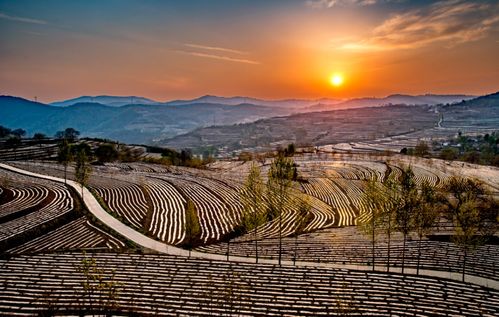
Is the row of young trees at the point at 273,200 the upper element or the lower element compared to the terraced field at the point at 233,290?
upper

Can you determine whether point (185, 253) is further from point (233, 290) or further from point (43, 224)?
point (43, 224)

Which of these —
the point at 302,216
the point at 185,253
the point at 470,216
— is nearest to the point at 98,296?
the point at 185,253

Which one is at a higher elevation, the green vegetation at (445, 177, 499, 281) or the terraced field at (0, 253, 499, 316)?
the green vegetation at (445, 177, 499, 281)

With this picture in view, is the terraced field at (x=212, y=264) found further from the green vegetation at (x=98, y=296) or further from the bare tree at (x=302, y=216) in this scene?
the bare tree at (x=302, y=216)

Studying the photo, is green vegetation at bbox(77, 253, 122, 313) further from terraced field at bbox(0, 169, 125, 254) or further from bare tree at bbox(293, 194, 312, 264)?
bare tree at bbox(293, 194, 312, 264)

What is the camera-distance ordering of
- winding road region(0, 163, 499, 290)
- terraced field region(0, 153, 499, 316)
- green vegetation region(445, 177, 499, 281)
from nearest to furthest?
terraced field region(0, 153, 499, 316) → winding road region(0, 163, 499, 290) → green vegetation region(445, 177, 499, 281)

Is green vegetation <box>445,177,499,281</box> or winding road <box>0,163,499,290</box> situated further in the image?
green vegetation <box>445,177,499,281</box>

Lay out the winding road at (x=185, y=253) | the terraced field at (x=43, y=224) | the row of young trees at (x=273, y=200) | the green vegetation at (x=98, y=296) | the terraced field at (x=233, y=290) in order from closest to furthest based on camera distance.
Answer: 1. the green vegetation at (x=98, y=296)
2. the terraced field at (x=233, y=290)
3. the winding road at (x=185, y=253)
4. the terraced field at (x=43, y=224)
5. the row of young trees at (x=273, y=200)

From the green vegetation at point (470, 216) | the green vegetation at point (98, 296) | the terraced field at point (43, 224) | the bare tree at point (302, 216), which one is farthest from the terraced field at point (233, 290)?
the bare tree at point (302, 216)

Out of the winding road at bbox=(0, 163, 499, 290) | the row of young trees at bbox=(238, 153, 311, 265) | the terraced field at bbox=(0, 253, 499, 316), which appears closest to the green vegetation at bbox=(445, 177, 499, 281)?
the winding road at bbox=(0, 163, 499, 290)

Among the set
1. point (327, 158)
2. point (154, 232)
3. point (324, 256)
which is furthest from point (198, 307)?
point (327, 158)

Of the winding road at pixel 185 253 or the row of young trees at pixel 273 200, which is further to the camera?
the row of young trees at pixel 273 200

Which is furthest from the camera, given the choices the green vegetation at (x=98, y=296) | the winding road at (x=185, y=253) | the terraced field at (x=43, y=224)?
the terraced field at (x=43, y=224)

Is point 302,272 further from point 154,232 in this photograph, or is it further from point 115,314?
point 154,232
